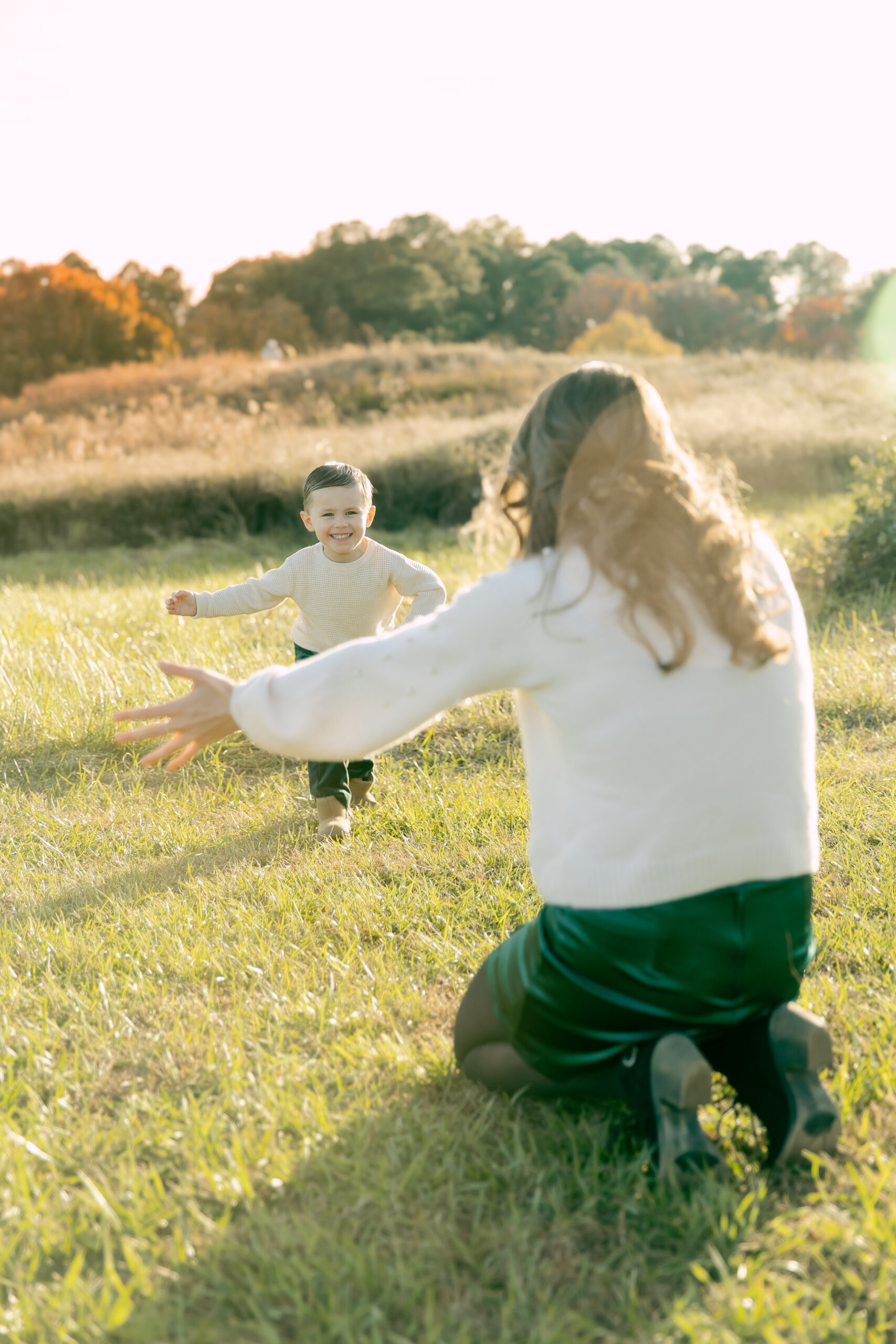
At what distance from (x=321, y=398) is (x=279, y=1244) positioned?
53.1ft

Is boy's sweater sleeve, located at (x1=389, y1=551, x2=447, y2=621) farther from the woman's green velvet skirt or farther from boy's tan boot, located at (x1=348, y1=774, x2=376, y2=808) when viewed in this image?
the woman's green velvet skirt

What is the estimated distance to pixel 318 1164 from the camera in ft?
5.91

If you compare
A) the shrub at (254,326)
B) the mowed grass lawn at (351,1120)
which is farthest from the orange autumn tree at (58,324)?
the mowed grass lawn at (351,1120)

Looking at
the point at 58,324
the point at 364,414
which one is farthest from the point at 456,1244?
the point at 58,324

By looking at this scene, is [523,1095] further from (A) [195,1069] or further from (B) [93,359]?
(B) [93,359]

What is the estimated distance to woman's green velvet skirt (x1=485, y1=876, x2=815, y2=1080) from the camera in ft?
5.44

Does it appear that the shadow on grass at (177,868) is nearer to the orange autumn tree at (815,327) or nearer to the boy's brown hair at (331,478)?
the boy's brown hair at (331,478)

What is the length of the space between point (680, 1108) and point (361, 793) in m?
2.22

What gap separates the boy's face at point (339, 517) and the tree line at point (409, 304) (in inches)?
999

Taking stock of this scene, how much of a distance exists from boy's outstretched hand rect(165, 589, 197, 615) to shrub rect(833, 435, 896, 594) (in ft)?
15.3

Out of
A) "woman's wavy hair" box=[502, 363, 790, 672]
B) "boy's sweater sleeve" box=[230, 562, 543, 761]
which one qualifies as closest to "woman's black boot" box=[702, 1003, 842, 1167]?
"woman's wavy hair" box=[502, 363, 790, 672]

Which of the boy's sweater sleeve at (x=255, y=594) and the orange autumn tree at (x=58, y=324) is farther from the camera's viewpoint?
the orange autumn tree at (x=58, y=324)

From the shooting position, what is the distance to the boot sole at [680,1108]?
1636 mm

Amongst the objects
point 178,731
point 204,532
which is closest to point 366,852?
point 178,731
